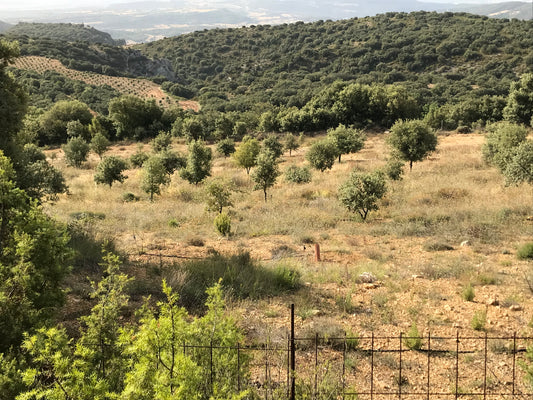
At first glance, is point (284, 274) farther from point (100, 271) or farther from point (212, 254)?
point (100, 271)

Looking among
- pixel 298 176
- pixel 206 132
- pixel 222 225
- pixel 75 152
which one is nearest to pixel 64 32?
pixel 206 132

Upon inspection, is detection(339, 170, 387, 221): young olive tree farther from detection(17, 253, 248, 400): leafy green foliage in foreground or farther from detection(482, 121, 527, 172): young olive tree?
detection(17, 253, 248, 400): leafy green foliage in foreground

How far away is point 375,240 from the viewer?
13047 mm

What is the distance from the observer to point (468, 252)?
11.4 meters

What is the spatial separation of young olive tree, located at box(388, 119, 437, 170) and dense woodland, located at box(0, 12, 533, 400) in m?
0.09

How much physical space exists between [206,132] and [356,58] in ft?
178

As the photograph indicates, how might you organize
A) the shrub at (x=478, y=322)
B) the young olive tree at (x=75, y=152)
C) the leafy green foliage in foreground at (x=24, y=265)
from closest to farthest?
the leafy green foliage in foreground at (x=24, y=265)
the shrub at (x=478, y=322)
the young olive tree at (x=75, y=152)

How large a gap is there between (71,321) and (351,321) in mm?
4833

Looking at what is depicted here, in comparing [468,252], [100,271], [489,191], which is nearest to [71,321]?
[100,271]

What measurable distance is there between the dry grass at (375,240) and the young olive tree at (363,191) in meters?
0.67

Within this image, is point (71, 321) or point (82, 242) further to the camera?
point (82, 242)

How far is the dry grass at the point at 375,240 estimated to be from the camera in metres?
7.78

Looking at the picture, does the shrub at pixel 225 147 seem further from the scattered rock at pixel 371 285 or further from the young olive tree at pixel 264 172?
the scattered rock at pixel 371 285

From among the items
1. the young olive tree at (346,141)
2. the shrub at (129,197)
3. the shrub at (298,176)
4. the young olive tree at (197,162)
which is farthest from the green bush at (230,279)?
the young olive tree at (346,141)
